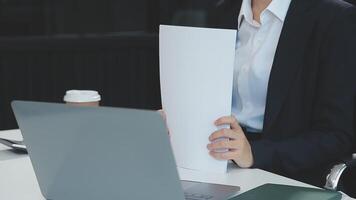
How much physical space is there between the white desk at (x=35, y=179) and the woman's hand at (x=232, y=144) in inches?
1.4

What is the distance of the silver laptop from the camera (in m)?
1.13

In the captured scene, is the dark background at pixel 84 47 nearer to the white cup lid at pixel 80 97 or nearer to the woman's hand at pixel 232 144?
the white cup lid at pixel 80 97

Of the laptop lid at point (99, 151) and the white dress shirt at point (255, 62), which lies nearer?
the laptop lid at point (99, 151)

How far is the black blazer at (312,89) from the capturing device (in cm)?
183

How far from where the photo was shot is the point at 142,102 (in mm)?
4723

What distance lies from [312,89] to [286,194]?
0.60 metres

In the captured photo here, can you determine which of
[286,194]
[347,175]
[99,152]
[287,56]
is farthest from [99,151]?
[347,175]

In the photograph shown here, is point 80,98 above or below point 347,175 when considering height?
above

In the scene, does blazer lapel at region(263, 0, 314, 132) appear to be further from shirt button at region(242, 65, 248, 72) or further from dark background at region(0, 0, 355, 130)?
dark background at region(0, 0, 355, 130)

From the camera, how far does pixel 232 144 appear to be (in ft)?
5.19

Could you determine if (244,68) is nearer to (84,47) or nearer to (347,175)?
(347,175)

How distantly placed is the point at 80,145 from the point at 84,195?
131mm

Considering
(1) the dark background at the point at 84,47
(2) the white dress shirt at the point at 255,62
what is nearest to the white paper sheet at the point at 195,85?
(2) the white dress shirt at the point at 255,62

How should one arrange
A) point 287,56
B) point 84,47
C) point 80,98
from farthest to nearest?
point 84,47, point 287,56, point 80,98
